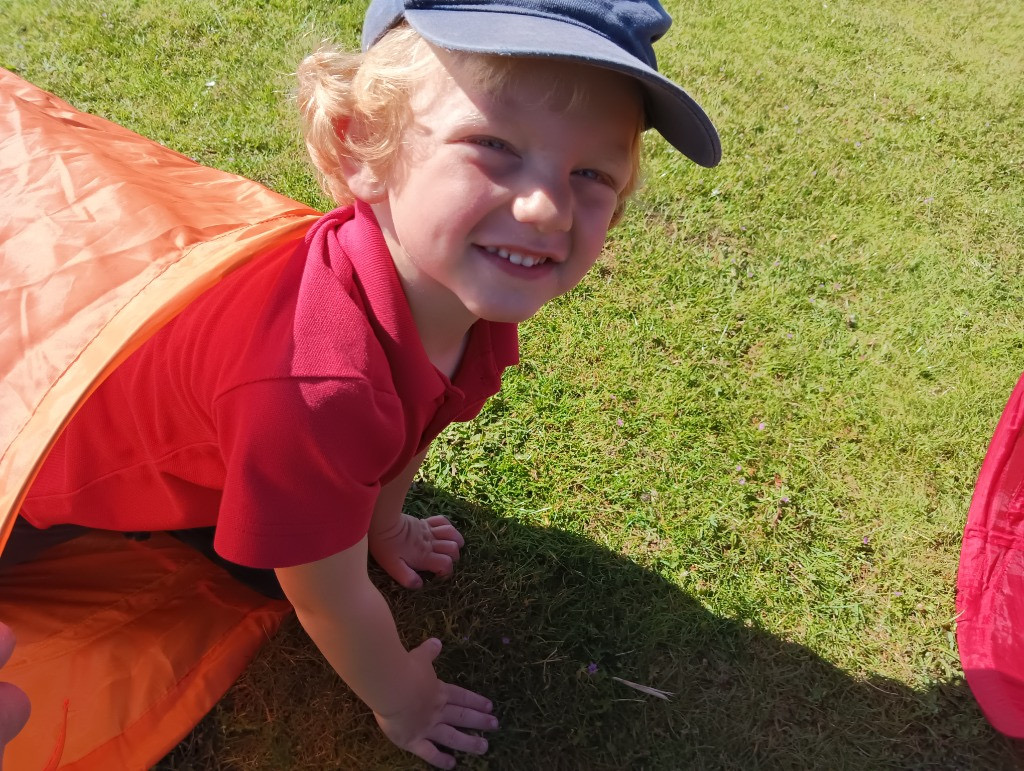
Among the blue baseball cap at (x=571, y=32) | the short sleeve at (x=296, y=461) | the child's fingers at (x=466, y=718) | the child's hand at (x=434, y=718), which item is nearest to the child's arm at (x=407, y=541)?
the child's hand at (x=434, y=718)

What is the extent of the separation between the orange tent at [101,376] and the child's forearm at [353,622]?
47 centimetres

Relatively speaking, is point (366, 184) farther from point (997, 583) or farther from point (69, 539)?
point (997, 583)

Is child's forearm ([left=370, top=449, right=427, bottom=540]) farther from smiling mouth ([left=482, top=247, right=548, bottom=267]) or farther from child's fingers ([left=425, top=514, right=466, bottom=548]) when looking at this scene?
smiling mouth ([left=482, top=247, right=548, bottom=267])

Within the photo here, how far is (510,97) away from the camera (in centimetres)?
111

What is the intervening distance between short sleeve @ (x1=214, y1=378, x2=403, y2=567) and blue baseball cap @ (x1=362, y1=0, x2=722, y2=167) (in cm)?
55

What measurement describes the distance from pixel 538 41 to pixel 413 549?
4.78ft

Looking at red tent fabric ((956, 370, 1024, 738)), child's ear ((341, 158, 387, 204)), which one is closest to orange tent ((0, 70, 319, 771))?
child's ear ((341, 158, 387, 204))

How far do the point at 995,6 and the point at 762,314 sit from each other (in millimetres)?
4694

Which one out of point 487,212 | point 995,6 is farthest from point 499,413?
point 995,6

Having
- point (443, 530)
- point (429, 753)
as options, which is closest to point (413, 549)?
point (443, 530)

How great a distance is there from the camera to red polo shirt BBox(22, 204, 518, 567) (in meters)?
1.13

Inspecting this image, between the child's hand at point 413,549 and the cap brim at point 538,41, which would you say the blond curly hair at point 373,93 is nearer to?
the cap brim at point 538,41

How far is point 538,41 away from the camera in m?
1.05

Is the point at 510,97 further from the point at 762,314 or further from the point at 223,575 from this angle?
the point at 762,314
